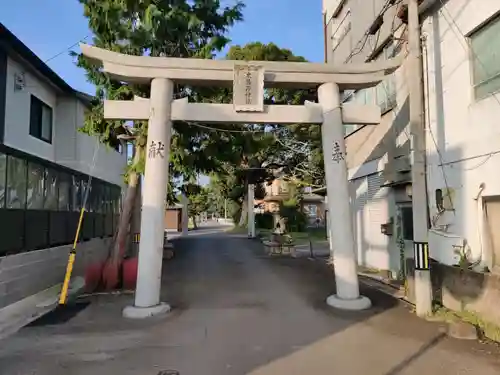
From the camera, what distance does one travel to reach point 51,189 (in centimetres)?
1206

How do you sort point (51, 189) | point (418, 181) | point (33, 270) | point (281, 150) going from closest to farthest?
point (418, 181)
point (33, 270)
point (51, 189)
point (281, 150)

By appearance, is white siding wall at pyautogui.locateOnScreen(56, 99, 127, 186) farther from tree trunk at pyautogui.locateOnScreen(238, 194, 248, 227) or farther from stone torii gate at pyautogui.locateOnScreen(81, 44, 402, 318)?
tree trunk at pyautogui.locateOnScreen(238, 194, 248, 227)

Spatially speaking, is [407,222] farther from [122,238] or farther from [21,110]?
[21,110]

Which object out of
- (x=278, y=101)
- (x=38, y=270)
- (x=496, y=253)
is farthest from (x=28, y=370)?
(x=278, y=101)

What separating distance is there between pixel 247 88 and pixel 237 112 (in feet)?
1.76

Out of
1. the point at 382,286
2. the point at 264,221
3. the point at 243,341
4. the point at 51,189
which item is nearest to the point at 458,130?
the point at 382,286

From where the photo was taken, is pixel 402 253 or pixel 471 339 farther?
pixel 402 253

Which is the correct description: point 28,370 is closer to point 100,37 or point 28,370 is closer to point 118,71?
point 118,71

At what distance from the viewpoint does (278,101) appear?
28.8m

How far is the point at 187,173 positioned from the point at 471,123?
8755 mm

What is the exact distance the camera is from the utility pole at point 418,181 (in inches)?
329

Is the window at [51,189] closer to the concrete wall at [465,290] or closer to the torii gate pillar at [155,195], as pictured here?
the torii gate pillar at [155,195]

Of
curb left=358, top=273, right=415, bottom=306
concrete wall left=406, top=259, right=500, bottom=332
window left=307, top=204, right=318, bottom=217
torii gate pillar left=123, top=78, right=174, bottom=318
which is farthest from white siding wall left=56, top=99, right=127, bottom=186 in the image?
window left=307, top=204, right=318, bottom=217

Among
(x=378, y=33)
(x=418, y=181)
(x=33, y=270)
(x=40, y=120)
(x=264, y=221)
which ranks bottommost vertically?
(x=33, y=270)
